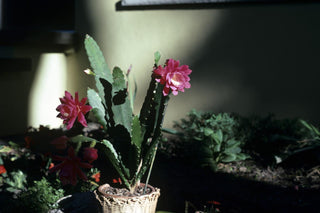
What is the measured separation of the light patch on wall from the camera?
15.6ft

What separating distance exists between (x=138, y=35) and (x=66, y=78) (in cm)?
113

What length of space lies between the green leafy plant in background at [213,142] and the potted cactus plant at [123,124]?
34.9 inches

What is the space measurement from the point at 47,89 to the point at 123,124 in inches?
108

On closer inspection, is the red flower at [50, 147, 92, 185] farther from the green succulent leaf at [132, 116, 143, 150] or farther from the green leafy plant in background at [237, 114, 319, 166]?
the green leafy plant in background at [237, 114, 319, 166]

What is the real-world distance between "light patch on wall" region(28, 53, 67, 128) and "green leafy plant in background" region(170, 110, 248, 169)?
2067 millimetres

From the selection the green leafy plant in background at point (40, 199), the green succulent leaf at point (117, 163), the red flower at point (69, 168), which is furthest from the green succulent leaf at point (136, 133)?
the green leafy plant in background at point (40, 199)

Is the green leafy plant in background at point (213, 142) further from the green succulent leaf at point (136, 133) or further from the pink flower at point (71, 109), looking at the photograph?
the pink flower at point (71, 109)

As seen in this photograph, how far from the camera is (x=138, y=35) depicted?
462 centimetres

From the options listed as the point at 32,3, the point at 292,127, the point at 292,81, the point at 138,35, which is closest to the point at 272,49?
the point at 292,81

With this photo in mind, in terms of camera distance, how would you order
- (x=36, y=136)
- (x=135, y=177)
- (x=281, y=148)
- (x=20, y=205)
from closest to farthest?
(x=135, y=177), (x=20, y=205), (x=281, y=148), (x=36, y=136)

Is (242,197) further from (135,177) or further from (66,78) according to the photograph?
(66,78)

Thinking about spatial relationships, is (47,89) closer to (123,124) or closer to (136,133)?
(123,124)

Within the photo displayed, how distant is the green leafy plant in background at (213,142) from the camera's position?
127 inches

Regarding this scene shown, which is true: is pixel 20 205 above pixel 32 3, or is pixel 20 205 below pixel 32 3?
below
